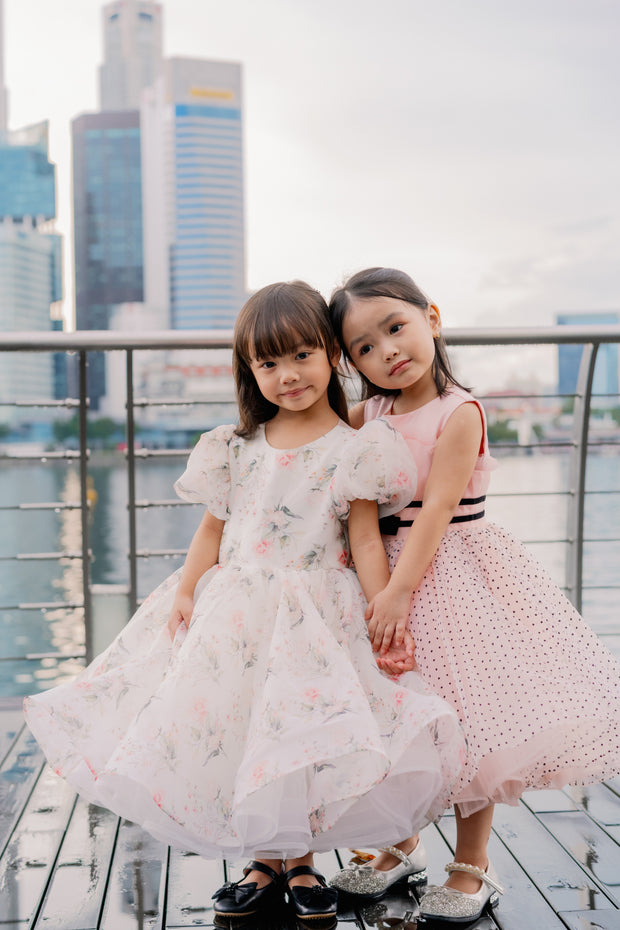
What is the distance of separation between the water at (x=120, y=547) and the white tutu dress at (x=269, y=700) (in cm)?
89

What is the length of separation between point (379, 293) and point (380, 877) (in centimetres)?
101

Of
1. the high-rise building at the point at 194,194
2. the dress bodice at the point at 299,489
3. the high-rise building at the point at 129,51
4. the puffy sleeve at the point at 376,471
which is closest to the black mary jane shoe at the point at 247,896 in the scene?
the dress bodice at the point at 299,489

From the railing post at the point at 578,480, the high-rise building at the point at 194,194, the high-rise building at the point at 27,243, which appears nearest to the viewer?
the railing post at the point at 578,480

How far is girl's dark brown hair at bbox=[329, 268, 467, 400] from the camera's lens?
1452 millimetres

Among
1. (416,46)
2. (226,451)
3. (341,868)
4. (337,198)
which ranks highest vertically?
(416,46)

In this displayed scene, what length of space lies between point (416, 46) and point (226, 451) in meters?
40.9

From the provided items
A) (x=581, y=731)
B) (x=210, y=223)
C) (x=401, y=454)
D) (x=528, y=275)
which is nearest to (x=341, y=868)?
(x=581, y=731)

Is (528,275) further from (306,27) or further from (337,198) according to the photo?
(306,27)

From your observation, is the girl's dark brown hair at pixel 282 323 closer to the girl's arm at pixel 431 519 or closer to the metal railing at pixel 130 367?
the girl's arm at pixel 431 519

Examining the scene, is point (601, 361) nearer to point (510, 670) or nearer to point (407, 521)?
point (407, 521)

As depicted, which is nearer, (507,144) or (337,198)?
(507,144)

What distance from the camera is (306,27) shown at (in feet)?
134

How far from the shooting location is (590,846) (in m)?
1.54

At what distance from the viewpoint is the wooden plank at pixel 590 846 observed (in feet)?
4.67
